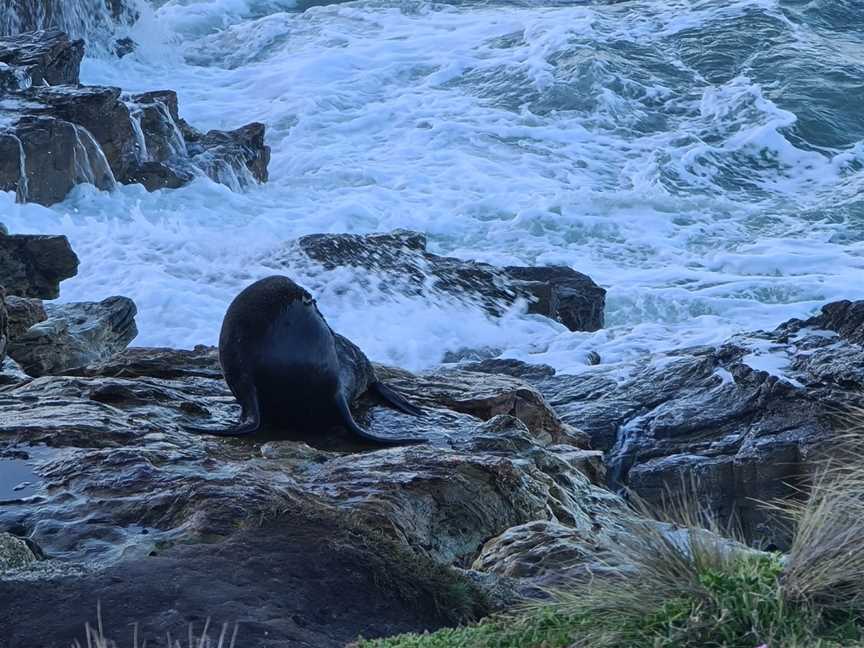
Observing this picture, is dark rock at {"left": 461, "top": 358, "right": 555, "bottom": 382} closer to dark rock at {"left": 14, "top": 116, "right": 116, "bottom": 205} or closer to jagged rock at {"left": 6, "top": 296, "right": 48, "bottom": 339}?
jagged rock at {"left": 6, "top": 296, "right": 48, "bottom": 339}

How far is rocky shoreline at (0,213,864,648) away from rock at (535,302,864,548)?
0.02 m

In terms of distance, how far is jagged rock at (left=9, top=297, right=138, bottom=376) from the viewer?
9.31 m

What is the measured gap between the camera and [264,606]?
4129 mm

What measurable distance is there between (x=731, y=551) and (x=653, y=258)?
1373 cm

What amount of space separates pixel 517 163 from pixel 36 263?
9.31 metres

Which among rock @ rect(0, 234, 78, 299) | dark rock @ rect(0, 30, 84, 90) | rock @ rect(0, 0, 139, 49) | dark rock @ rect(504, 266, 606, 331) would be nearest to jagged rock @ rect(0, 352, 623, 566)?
rock @ rect(0, 234, 78, 299)

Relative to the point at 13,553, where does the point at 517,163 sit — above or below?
below

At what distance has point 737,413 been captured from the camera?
9.90 metres

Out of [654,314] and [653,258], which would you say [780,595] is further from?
[653,258]

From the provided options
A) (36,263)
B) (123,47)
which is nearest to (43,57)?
(36,263)

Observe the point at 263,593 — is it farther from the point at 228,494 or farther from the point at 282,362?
the point at 282,362

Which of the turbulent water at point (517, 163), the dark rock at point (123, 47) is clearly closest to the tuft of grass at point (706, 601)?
the turbulent water at point (517, 163)

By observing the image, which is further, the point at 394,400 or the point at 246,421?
the point at 394,400

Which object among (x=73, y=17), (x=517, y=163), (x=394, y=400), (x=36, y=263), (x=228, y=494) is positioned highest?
(x=228, y=494)
